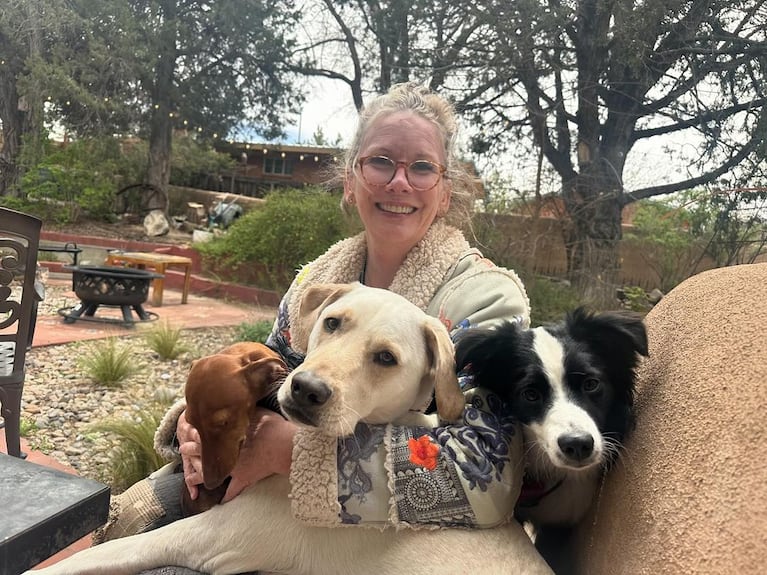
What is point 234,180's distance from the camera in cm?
1873

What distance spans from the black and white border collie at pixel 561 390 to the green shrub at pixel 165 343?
16.9 feet

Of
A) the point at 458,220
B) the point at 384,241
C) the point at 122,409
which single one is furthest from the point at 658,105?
the point at 122,409

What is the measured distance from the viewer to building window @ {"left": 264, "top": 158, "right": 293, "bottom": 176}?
1945cm

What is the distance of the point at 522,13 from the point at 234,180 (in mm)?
13809

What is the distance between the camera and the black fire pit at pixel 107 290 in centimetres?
676

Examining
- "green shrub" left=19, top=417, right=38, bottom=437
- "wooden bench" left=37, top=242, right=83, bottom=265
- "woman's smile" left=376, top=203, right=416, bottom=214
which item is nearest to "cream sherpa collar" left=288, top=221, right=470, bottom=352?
"woman's smile" left=376, top=203, right=416, bottom=214

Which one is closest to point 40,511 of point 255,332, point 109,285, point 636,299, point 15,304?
point 15,304

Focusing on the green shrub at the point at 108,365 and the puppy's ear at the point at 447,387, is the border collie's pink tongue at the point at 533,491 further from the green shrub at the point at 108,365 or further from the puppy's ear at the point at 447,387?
A: the green shrub at the point at 108,365

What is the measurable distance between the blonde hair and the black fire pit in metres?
5.42

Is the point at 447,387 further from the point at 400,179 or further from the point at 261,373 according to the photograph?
the point at 400,179

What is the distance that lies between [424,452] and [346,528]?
0.89 ft

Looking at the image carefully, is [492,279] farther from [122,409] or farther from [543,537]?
[122,409]

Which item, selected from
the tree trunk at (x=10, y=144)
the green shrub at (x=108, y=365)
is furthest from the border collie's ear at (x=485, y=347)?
the tree trunk at (x=10, y=144)

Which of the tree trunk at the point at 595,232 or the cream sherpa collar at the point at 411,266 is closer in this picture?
the cream sherpa collar at the point at 411,266
